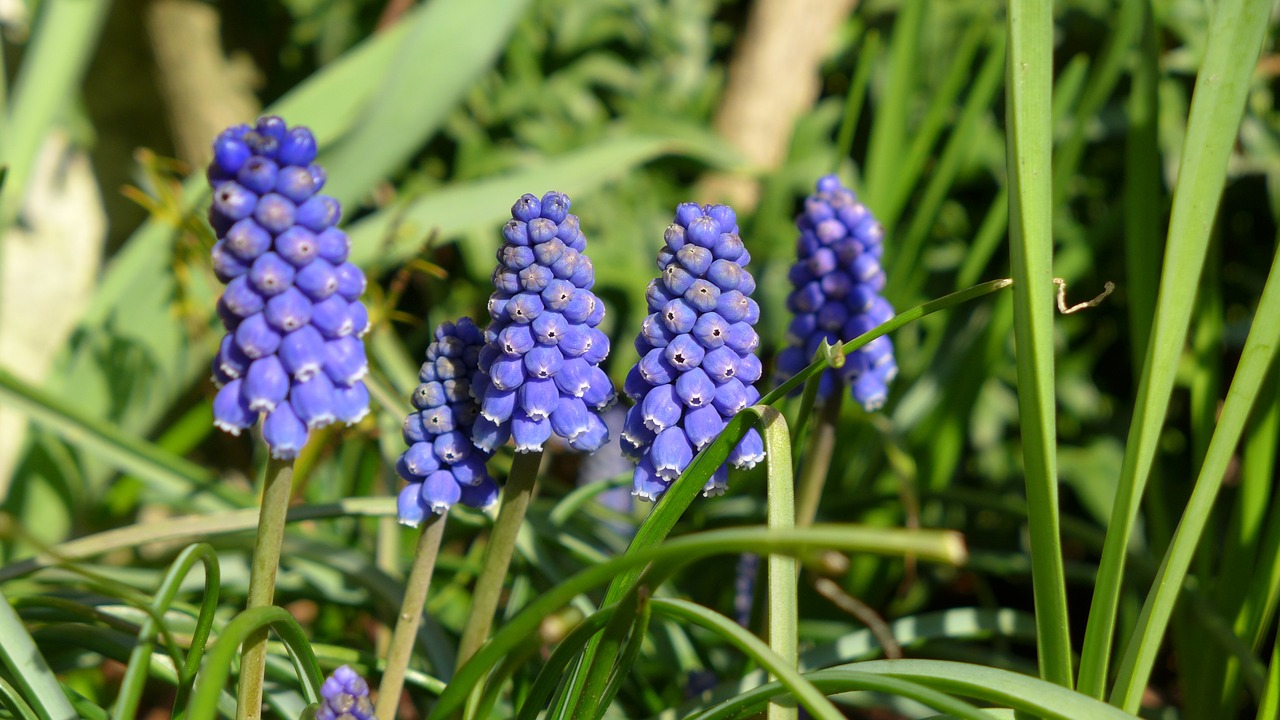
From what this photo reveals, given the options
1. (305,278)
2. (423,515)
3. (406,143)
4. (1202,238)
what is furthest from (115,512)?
(1202,238)

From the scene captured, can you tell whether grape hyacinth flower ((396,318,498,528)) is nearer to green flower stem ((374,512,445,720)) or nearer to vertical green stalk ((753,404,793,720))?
green flower stem ((374,512,445,720))

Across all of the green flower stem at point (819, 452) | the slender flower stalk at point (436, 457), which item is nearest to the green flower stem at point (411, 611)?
the slender flower stalk at point (436, 457)

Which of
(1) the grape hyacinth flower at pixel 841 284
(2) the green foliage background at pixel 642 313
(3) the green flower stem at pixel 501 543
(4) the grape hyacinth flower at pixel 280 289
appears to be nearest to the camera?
(4) the grape hyacinth flower at pixel 280 289

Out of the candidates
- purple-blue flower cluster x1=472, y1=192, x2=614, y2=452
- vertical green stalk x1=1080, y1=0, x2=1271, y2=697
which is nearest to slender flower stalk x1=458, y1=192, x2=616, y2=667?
purple-blue flower cluster x1=472, y1=192, x2=614, y2=452

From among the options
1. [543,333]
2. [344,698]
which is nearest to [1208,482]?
[543,333]

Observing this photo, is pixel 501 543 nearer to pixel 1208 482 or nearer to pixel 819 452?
pixel 819 452

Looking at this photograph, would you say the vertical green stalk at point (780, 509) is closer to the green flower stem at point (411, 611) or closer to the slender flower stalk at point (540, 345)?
the slender flower stalk at point (540, 345)

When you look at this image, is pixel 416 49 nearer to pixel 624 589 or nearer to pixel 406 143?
pixel 406 143

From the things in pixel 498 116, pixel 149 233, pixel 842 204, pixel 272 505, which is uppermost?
pixel 498 116
